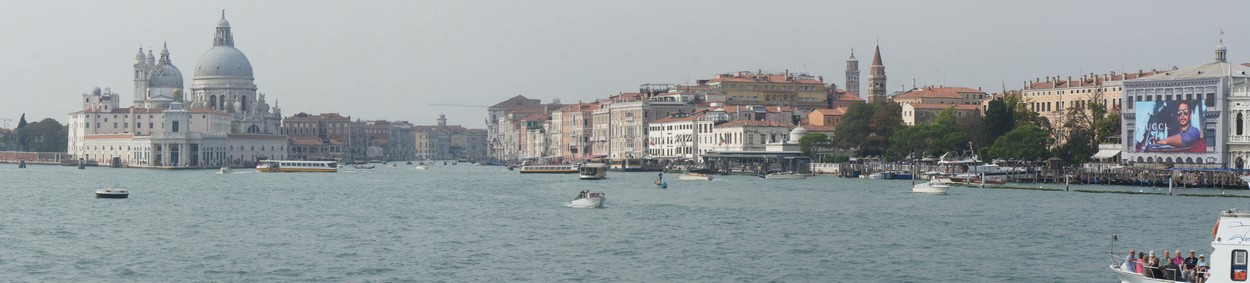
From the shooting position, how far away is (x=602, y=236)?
32.2 metres

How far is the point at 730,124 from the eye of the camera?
90.3 meters

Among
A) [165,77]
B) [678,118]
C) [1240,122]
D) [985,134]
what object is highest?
[165,77]

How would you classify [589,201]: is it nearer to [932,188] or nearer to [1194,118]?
[932,188]

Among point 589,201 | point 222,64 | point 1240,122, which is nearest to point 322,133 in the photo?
point 222,64

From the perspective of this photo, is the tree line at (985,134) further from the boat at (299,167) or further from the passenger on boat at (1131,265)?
the passenger on boat at (1131,265)

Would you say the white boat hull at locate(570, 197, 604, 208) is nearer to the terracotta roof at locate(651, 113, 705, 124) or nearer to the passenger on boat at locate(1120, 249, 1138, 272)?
the passenger on boat at locate(1120, 249, 1138, 272)

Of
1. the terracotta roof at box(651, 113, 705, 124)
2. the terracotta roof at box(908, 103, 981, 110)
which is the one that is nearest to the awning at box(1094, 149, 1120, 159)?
the terracotta roof at box(908, 103, 981, 110)

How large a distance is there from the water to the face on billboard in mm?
14025

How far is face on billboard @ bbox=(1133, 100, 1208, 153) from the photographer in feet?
205

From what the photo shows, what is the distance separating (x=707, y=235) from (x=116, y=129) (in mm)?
103505

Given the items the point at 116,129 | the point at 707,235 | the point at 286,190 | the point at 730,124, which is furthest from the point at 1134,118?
the point at 116,129

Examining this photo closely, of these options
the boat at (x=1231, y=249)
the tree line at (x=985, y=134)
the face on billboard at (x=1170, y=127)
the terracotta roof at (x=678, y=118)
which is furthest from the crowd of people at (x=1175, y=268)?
the terracotta roof at (x=678, y=118)

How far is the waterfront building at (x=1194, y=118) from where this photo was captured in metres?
61.8

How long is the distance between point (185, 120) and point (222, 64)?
667 inches
